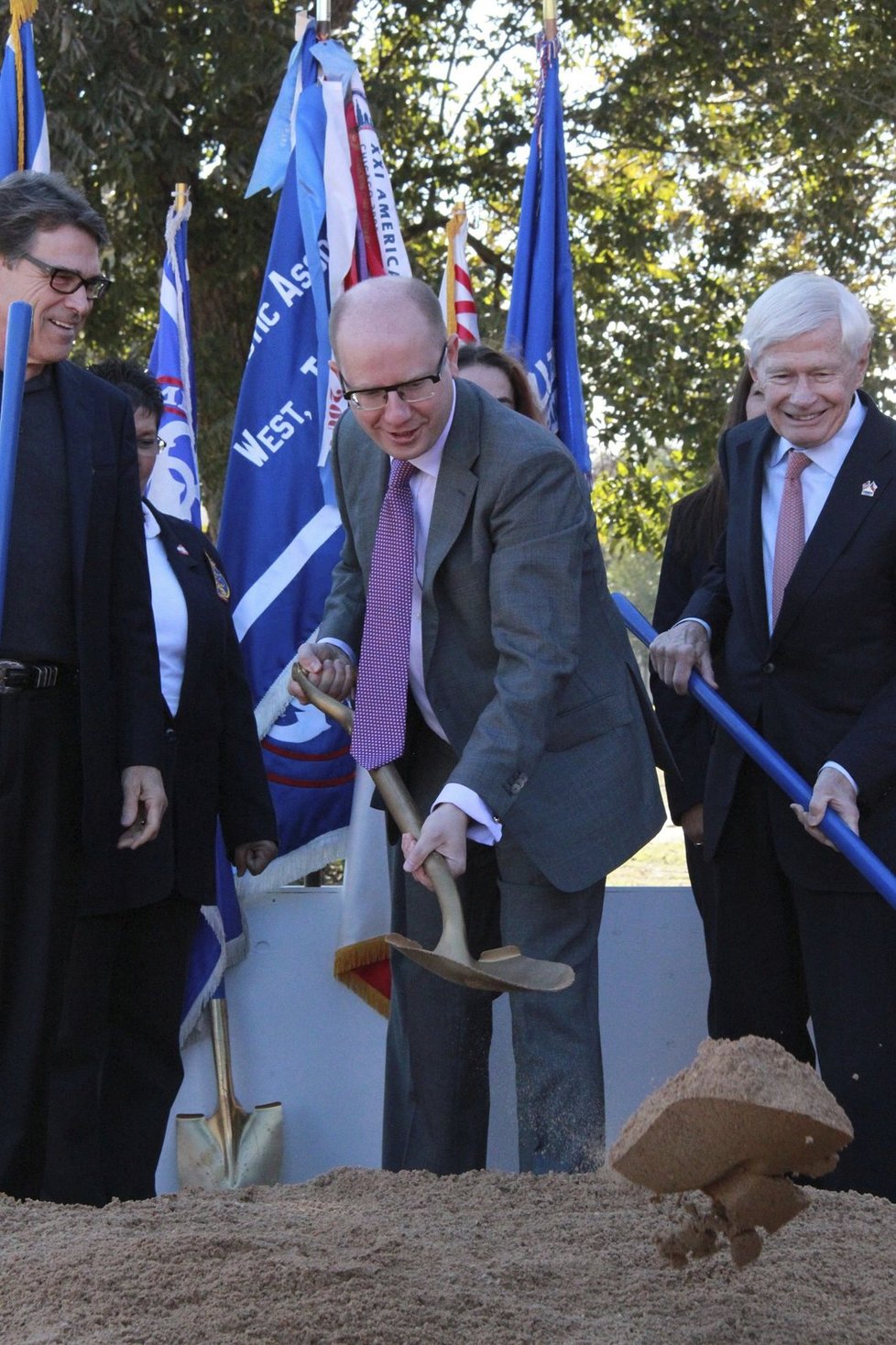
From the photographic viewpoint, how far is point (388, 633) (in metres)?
2.72

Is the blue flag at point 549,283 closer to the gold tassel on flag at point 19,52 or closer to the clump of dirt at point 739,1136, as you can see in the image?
the gold tassel on flag at point 19,52

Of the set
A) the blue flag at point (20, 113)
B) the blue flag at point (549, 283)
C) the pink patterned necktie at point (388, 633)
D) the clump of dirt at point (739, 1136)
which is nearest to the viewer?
the clump of dirt at point (739, 1136)

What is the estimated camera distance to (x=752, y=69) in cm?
898

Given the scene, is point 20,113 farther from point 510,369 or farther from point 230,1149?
point 230,1149

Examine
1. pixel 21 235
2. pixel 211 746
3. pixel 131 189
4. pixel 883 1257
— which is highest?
pixel 131 189

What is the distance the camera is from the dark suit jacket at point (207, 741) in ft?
11.2

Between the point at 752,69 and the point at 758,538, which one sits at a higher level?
the point at 752,69

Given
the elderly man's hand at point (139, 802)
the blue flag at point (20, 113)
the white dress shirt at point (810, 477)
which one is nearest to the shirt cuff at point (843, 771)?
the white dress shirt at point (810, 477)

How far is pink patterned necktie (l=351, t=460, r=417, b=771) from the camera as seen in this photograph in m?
2.70

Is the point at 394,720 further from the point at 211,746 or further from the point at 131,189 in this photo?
the point at 131,189

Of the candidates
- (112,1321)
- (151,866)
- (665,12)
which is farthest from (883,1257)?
(665,12)

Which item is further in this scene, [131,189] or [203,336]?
[203,336]

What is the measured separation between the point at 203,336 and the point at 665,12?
3051 millimetres

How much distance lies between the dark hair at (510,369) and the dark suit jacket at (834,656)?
69 cm
